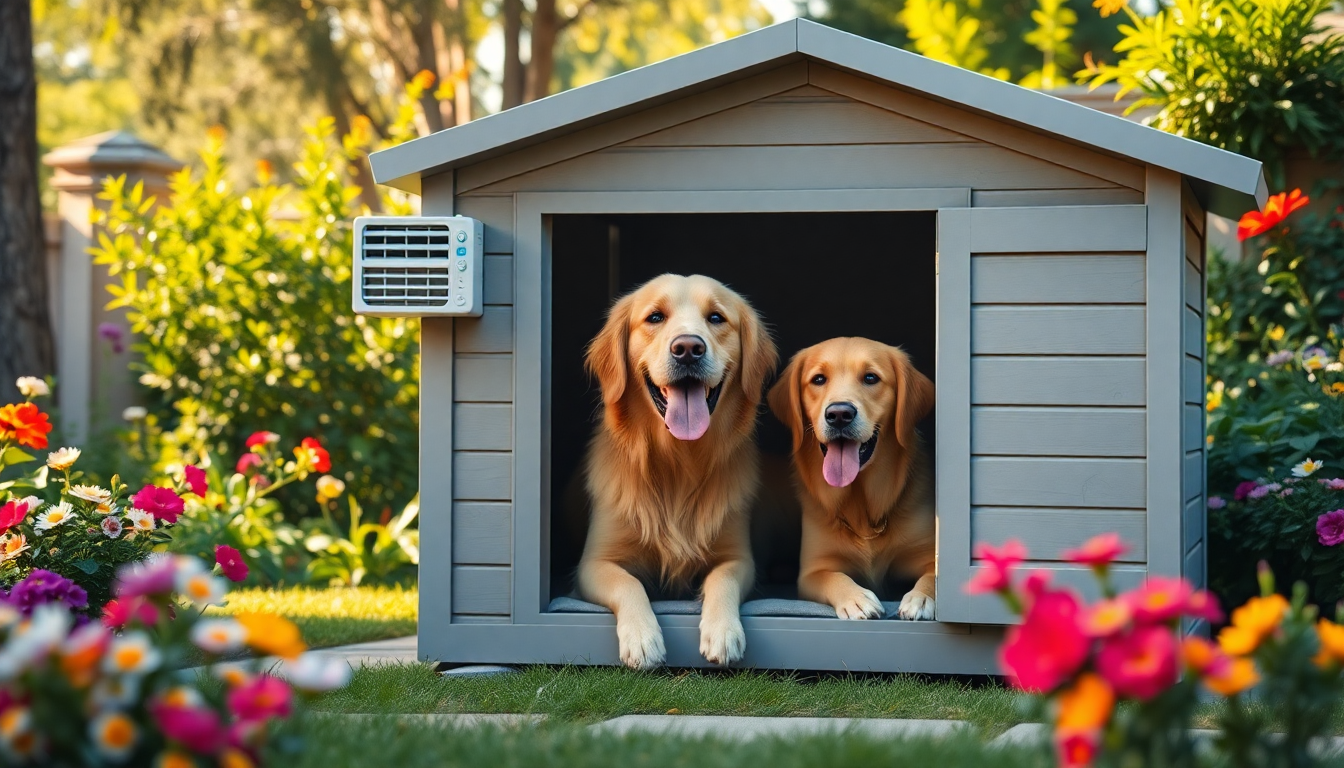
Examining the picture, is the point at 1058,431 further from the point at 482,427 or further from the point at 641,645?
the point at 482,427

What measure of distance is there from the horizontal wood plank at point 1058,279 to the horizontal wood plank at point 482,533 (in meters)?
1.60

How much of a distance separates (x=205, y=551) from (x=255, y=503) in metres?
0.81

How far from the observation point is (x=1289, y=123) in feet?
18.7

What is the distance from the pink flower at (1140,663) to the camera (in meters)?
1.83

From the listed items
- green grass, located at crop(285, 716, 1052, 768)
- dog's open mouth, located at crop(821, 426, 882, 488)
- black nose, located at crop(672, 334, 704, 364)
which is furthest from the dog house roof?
green grass, located at crop(285, 716, 1052, 768)

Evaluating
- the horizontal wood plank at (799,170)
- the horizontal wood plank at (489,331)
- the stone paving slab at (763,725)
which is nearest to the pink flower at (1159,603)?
the stone paving slab at (763,725)

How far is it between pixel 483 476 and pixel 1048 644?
237 cm

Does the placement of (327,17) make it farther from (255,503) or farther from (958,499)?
(958,499)

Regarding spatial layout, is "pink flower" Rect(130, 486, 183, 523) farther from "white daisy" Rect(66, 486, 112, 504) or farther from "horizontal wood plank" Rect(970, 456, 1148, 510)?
"horizontal wood plank" Rect(970, 456, 1148, 510)

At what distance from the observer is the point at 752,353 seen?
14.2 ft

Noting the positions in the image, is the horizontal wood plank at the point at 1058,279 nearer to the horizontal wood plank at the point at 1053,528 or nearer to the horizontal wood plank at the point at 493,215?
the horizontal wood plank at the point at 1053,528

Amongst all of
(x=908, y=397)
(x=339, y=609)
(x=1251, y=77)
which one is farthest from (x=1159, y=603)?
(x=1251, y=77)

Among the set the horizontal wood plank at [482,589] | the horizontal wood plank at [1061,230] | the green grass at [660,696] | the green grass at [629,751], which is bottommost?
the green grass at [660,696]

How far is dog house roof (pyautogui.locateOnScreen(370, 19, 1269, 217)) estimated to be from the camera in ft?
11.9
